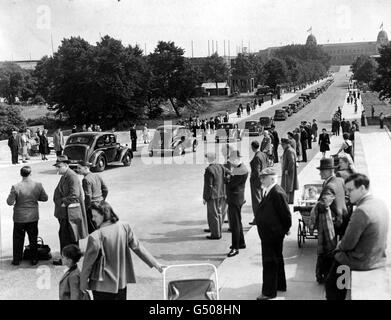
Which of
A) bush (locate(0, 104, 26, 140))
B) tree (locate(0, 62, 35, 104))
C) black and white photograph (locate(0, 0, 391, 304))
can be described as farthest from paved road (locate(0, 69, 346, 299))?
tree (locate(0, 62, 35, 104))

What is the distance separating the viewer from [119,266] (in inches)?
236

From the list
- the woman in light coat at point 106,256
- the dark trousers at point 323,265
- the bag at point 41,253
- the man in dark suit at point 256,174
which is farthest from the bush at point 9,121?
the woman in light coat at point 106,256

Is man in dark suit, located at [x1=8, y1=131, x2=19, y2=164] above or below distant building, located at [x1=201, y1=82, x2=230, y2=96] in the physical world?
below

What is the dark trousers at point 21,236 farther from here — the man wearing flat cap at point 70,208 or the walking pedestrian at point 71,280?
the walking pedestrian at point 71,280

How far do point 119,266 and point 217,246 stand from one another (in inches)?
185

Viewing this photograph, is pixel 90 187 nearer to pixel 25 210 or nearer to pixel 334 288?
pixel 25 210

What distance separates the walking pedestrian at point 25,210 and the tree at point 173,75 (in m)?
61.0

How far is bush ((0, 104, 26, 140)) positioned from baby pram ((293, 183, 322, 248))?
3230 cm

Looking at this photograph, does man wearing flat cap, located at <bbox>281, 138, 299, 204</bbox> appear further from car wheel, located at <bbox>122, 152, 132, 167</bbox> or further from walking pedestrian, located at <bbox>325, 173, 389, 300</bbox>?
car wheel, located at <bbox>122, 152, 132, 167</bbox>

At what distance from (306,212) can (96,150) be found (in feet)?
45.7

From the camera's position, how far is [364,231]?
18.6ft

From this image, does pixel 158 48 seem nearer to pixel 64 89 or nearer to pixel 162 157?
pixel 64 89

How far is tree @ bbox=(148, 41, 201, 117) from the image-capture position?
7138 centimetres

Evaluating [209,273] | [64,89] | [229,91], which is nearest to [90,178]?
[209,273]
